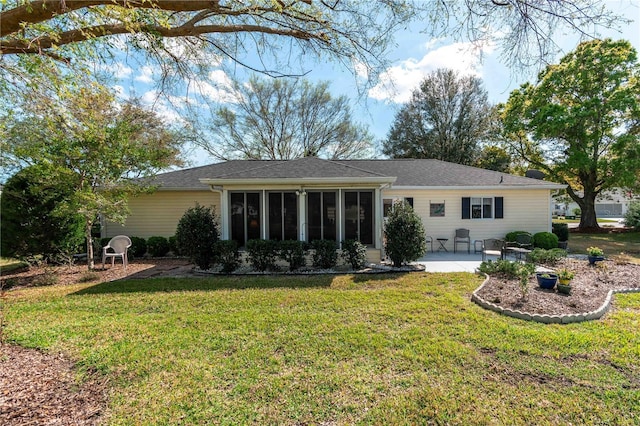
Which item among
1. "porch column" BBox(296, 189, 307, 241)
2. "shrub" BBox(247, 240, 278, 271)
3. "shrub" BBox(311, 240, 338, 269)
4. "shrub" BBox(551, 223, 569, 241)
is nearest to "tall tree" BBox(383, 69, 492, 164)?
"shrub" BBox(551, 223, 569, 241)

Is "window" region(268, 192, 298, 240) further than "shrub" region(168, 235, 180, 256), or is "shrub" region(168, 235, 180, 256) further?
"shrub" region(168, 235, 180, 256)

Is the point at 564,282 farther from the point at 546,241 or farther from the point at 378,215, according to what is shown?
the point at 546,241

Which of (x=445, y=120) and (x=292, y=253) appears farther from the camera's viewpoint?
(x=445, y=120)

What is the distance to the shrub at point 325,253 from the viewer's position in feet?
27.8

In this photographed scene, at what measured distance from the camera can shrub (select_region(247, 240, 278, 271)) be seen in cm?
842

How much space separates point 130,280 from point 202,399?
20.9 feet

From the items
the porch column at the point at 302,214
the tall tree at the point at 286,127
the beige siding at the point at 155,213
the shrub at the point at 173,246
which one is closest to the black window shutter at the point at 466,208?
the porch column at the point at 302,214

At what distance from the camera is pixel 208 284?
23.4 ft

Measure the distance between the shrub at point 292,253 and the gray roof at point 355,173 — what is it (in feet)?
7.01

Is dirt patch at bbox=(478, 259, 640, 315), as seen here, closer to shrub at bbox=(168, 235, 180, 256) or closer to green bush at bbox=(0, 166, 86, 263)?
shrub at bbox=(168, 235, 180, 256)

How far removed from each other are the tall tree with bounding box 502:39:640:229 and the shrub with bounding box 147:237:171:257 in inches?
844

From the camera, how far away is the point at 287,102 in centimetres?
2319

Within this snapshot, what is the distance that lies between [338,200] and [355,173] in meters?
1.11

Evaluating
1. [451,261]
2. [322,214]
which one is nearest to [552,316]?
[451,261]
